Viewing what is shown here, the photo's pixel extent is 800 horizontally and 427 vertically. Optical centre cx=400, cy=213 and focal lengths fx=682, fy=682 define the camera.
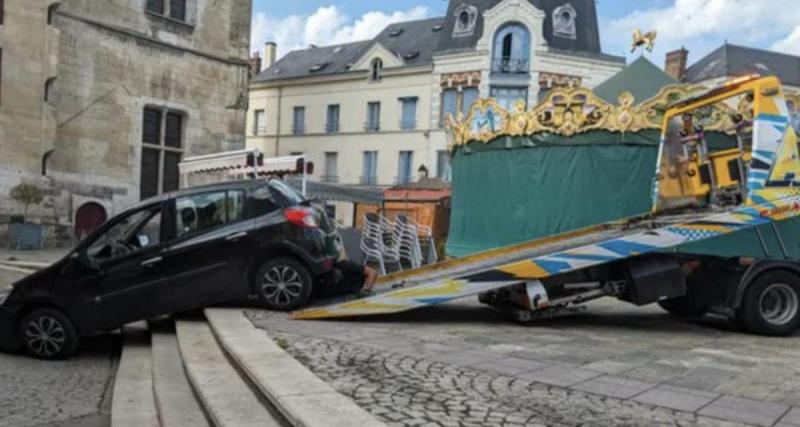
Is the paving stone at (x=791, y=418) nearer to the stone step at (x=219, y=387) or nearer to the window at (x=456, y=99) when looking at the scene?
the stone step at (x=219, y=387)

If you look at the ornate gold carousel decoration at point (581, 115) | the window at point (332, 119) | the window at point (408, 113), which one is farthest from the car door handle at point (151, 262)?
the window at point (332, 119)

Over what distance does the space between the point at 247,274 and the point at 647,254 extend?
14.6 feet

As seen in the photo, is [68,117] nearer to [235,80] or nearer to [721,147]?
[235,80]

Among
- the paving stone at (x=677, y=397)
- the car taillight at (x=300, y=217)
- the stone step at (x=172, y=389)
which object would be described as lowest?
the stone step at (x=172, y=389)

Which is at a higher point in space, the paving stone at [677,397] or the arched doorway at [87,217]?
the arched doorway at [87,217]

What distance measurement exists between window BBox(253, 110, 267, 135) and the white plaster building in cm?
8

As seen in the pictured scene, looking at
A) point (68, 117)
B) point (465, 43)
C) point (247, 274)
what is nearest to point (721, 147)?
point (247, 274)

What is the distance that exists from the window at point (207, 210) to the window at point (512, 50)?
2997 centimetres

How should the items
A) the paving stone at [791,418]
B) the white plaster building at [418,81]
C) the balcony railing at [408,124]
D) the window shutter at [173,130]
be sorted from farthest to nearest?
1. the balcony railing at [408,124]
2. the white plaster building at [418,81]
3. the window shutter at [173,130]
4. the paving stone at [791,418]

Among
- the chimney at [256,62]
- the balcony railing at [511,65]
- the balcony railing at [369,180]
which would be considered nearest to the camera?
the balcony railing at [511,65]

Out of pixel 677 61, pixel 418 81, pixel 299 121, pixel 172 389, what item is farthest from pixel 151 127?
pixel 677 61

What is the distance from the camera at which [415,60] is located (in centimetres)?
3984

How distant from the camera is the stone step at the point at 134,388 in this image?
502 centimetres

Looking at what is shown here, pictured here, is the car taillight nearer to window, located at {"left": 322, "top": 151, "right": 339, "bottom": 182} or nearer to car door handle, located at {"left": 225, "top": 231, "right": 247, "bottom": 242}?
car door handle, located at {"left": 225, "top": 231, "right": 247, "bottom": 242}
